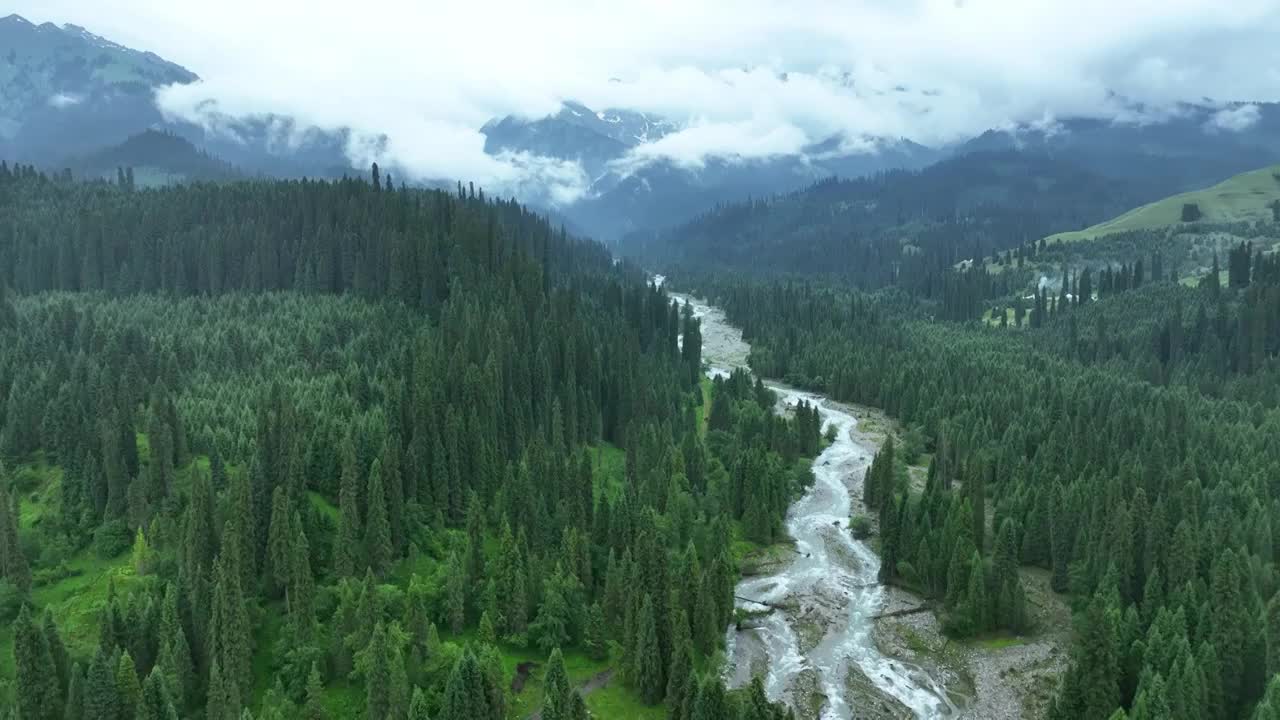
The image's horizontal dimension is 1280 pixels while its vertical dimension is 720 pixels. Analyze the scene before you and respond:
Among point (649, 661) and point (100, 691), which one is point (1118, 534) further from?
point (100, 691)

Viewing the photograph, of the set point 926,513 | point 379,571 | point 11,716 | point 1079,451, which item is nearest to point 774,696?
point 926,513

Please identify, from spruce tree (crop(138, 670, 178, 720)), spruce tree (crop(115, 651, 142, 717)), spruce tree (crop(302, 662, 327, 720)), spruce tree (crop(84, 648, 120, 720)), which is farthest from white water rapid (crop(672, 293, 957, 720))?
spruce tree (crop(84, 648, 120, 720))

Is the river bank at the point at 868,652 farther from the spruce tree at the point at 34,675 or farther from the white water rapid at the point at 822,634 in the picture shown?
the spruce tree at the point at 34,675

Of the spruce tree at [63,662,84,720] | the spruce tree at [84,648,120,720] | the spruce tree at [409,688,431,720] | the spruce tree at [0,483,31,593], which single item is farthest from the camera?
the spruce tree at [0,483,31,593]

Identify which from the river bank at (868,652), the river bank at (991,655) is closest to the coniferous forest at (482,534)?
the river bank at (991,655)

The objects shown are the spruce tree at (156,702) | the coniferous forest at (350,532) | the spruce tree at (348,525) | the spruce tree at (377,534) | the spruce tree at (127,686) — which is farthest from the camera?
the spruce tree at (377,534)

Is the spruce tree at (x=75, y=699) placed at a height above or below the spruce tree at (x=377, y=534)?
below

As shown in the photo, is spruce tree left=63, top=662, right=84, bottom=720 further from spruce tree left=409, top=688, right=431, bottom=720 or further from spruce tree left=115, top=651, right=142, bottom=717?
spruce tree left=409, top=688, right=431, bottom=720

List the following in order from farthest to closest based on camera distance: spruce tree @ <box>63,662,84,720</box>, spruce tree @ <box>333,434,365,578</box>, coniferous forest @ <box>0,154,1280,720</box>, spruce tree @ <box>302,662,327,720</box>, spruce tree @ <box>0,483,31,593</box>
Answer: spruce tree @ <box>333,434,365,578</box> < spruce tree @ <box>0,483,31,593</box> < spruce tree @ <box>302,662,327,720</box> < coniferous forest @ <box>0,154,1280,720</box> < spruce tree @ <box>63,662,84,720</box>

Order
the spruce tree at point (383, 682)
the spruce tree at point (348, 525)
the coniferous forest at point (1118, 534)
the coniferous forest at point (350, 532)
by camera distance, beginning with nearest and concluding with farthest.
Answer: the coniferous forest at point (1118, 534)
the spruce tree at point (383, 682)
the coniferous forest at point (350, 532)
the spruce tree at point (348, 525)
